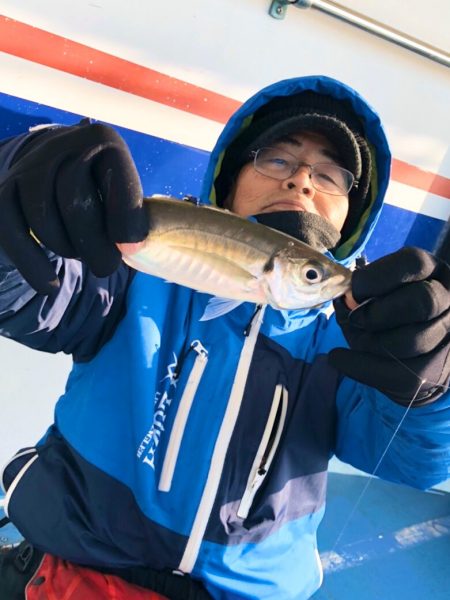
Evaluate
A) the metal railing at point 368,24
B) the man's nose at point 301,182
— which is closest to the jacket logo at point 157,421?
the man's nose at point 301,182

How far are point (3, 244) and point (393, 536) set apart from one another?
304 centimetres

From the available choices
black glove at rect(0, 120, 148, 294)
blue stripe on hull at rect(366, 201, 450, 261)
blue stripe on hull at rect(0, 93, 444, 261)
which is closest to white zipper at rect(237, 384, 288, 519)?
black glove at rect(0, 120, 148, 294)

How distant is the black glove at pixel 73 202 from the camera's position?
3.81 ft

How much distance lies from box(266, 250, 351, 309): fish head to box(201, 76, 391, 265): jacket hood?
74 centimetres

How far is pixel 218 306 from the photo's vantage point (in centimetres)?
142

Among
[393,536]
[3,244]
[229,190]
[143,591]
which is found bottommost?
[393,536]

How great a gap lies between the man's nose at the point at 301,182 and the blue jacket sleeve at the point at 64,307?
644 millimetres

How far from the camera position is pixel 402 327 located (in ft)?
3.94

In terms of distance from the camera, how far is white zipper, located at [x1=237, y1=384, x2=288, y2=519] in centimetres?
156

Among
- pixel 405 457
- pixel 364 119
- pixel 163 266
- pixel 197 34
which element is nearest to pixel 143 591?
pixel 405 457

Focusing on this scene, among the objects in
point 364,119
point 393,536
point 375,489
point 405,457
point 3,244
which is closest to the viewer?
point 3,244

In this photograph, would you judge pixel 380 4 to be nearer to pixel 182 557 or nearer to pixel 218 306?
pixel 218 306

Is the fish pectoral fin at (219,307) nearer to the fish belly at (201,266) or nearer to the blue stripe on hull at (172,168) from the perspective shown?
the fish belly at (201,266)

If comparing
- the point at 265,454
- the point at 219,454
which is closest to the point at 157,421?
the point at 219,454
